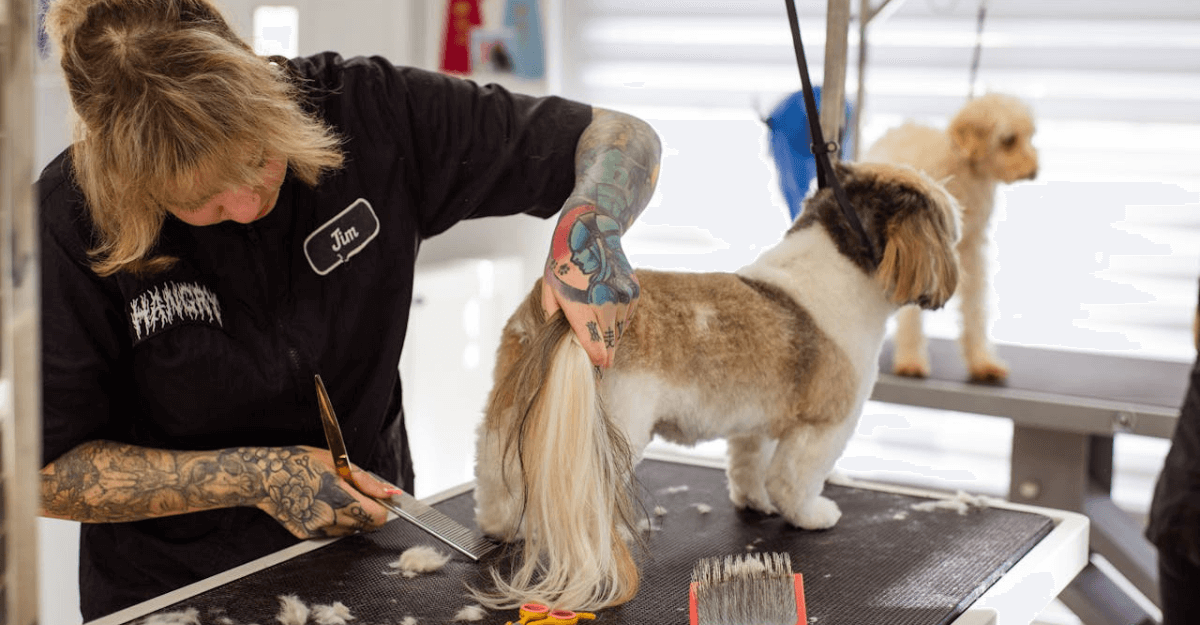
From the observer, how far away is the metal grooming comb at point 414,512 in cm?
126

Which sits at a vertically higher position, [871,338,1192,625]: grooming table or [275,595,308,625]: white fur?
[275,595,308,625]: white fur

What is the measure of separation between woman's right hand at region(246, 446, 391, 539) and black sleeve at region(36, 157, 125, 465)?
0.18m

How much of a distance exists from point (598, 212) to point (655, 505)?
18.4 inches

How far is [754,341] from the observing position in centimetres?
127

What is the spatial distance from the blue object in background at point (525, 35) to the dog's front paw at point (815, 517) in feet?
7.25

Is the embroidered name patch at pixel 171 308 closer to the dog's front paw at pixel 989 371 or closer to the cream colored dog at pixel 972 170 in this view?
the cream colored dog at pixel 972 170

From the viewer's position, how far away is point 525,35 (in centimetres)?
330

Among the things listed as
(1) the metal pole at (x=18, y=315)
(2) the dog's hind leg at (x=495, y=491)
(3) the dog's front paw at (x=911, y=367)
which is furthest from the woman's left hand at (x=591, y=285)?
(3) the dog's front paw at (x=911, y=367)

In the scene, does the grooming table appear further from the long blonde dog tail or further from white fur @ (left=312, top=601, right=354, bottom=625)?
white fur @ (left=312, top=601, right=354, bottom=625)

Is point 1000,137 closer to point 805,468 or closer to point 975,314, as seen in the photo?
point 975,314

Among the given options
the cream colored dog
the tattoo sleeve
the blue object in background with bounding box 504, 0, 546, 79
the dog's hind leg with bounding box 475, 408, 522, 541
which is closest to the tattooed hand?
the tattoo sleeve

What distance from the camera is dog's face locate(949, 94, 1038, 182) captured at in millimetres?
2326

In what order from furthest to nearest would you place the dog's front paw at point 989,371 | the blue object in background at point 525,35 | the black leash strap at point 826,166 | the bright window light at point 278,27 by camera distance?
1. the blue object in background at point 525,35
2. the bright window light at point 278,27
3. the dog's front paw at point 989,371
4. the black leash strap at point 826,166

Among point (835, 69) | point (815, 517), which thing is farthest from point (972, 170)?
point (815, 517)
